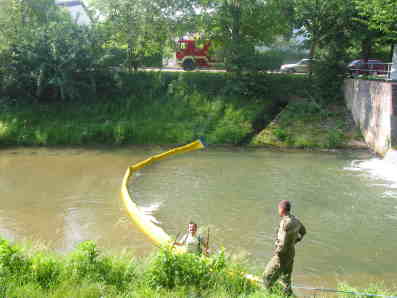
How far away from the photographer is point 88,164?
58.9 ft

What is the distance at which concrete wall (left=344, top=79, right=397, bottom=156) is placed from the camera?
17.5 m

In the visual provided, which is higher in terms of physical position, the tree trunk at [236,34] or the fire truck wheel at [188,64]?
the tree trunk at [236,34]

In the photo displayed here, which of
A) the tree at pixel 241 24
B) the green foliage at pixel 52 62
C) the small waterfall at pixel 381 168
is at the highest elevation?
the tree at pixel 241 24

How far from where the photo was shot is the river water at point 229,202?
9.66m

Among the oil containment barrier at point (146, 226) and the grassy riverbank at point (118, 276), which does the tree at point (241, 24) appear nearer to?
the oil containment barrier at point (146, 226)

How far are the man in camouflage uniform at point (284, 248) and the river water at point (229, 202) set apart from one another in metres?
1.83

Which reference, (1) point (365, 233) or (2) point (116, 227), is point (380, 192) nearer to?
(1) point (365, 233)

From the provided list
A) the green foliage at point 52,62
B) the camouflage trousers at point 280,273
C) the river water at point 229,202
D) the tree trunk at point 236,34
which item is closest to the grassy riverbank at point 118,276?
the camouflage trousers at point 280,273

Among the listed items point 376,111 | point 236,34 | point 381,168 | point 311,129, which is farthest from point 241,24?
point 381,168

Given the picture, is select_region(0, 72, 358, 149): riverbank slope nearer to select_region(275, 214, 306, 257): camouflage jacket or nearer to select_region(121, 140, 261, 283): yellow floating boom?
select_region(121, 140, 261, 283): yellow floating boom

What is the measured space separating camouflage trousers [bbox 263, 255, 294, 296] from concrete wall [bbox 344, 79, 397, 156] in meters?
12.8

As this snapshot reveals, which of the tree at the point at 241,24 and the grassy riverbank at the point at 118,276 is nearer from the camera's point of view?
the grassy riverbank at the point at 118,276

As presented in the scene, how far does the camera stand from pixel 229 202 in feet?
42.9

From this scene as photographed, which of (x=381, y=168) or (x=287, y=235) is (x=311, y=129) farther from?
(x=287, y=235)
